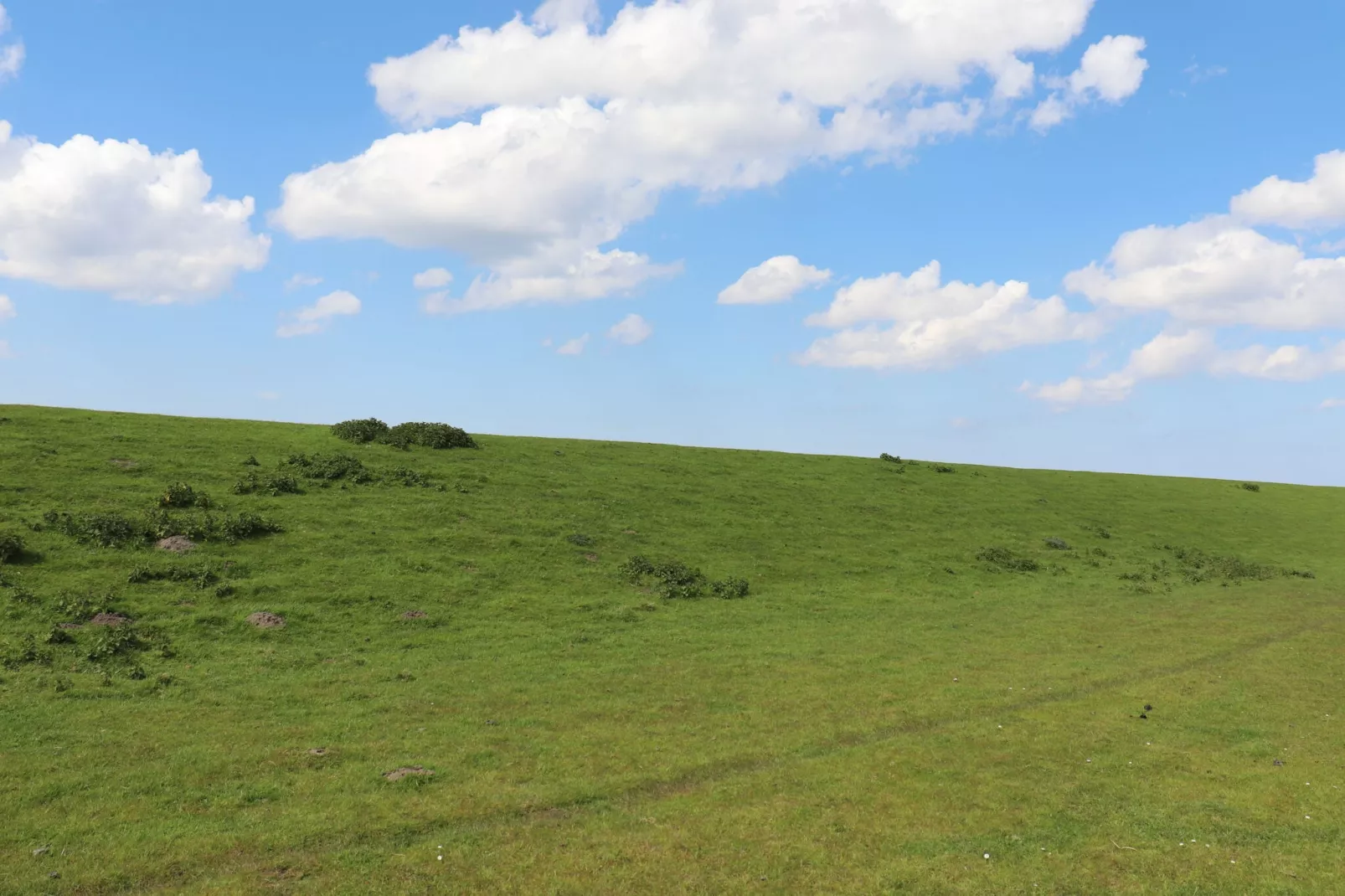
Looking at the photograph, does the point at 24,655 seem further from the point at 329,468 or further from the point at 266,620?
the point at 329,468

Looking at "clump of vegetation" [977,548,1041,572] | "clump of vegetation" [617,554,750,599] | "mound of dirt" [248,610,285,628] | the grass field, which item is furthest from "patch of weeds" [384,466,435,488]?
"clump of vegetation" [977,548,1041,572]

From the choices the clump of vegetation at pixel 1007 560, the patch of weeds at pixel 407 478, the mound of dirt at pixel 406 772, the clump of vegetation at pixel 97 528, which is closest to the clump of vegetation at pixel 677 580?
the patch of weeds at pixel 407 478

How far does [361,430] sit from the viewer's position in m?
47.5

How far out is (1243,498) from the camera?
237ft

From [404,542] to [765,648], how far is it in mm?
15938

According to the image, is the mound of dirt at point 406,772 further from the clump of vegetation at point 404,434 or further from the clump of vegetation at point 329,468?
the clump of vegetation at point 404,434

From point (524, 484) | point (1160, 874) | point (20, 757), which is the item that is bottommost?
point (20, 757)

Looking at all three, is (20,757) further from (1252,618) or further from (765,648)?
(1252,618)

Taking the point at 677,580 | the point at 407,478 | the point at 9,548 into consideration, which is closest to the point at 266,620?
the point at 9,548

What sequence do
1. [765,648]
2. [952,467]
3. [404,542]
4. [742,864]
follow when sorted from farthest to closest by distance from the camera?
[952,467]
[404,542]
[765,648]
[742,864]

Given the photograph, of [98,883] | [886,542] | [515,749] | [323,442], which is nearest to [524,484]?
[323,442]

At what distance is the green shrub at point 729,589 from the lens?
34156 mm

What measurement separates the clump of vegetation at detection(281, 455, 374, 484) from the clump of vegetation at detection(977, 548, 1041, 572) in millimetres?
33379

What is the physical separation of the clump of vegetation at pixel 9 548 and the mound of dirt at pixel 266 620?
837cm
